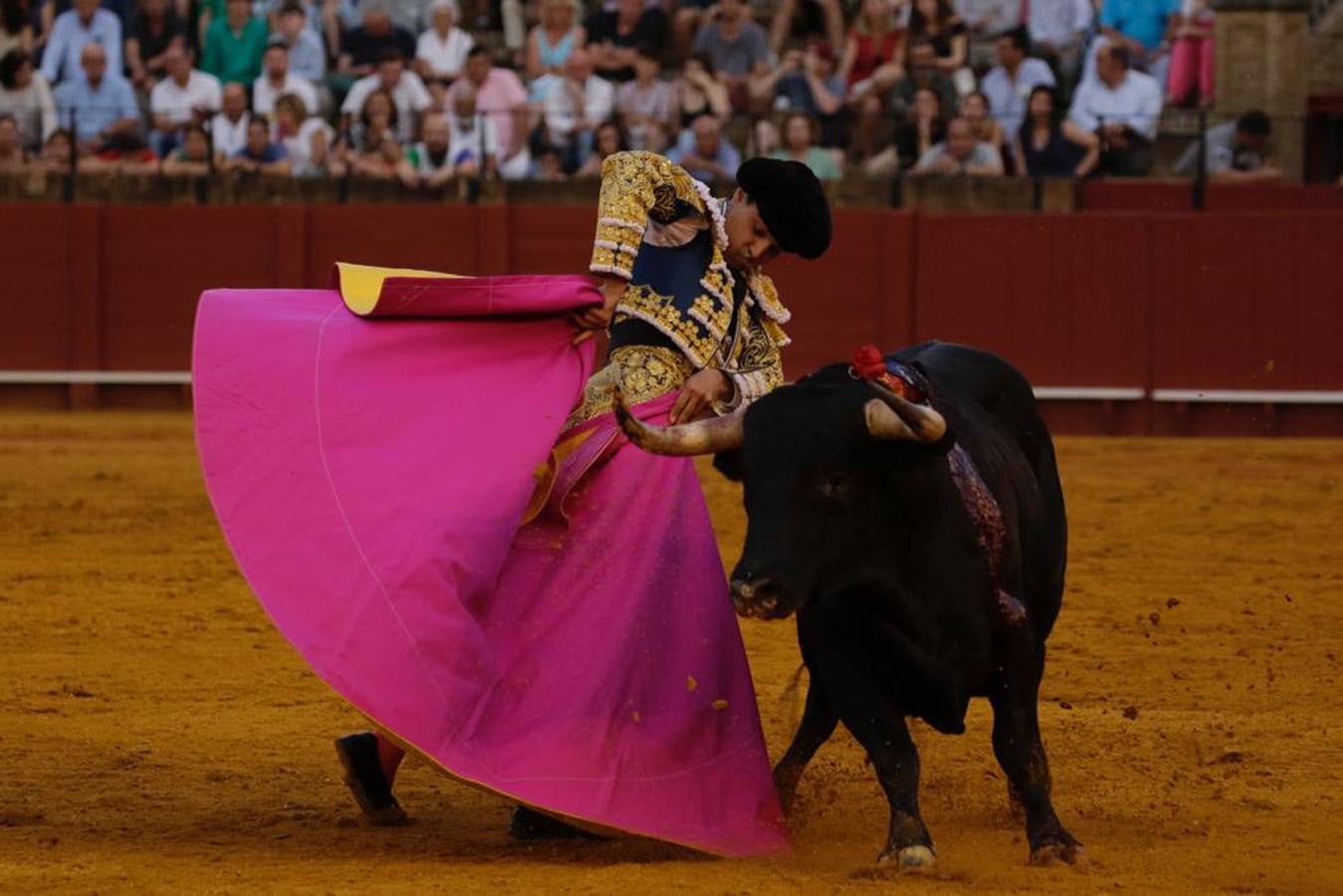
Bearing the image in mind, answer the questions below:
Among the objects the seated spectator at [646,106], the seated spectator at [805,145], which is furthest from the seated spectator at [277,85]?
the seated spectator at [805,145]

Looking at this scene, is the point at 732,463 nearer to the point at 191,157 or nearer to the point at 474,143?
the point at 474,143

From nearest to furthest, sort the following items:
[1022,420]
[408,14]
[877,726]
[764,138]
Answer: [877,726] → [1022,420] → [764,138] → [408,14]

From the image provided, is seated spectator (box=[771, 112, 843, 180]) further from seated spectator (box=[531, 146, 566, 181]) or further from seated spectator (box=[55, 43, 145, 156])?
seated spectator (box=[55, 43, 145, 156])

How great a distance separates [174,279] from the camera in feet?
40.4

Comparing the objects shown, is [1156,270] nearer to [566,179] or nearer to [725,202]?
[566,179]

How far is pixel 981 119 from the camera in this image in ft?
38.6

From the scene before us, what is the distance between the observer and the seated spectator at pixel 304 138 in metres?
12.1

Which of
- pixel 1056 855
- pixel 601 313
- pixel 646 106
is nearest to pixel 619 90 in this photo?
pixel 646 106

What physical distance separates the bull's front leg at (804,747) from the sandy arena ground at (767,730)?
0.06 metres

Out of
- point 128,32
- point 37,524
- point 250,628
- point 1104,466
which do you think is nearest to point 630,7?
point 128,32

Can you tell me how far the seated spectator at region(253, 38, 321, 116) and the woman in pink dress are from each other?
8056mm

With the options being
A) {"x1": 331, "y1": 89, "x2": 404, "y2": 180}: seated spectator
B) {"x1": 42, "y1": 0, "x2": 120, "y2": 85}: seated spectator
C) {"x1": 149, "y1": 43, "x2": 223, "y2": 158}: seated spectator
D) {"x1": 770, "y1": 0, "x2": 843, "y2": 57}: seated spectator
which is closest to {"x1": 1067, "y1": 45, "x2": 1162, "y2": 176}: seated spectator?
{"x1": 770, "y1": 0, "x2": 843, "y2": 57}: seated spectator

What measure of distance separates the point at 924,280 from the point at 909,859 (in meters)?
8.51

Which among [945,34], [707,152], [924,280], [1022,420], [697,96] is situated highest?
[945,34]
